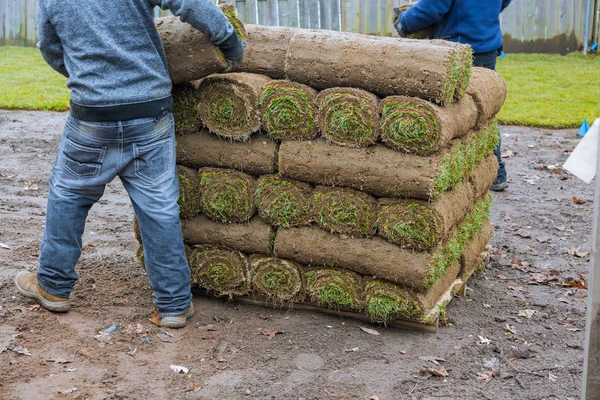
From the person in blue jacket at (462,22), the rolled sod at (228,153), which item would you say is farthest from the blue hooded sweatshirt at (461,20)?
the rolled sod at (228,153)

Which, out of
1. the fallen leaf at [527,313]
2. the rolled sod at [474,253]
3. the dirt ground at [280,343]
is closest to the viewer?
the dirt ground at [280,343]

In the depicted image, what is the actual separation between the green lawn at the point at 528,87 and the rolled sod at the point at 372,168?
23.8ft

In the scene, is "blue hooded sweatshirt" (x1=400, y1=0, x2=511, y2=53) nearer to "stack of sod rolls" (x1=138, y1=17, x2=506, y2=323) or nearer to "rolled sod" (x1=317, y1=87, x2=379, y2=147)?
"stack of sod rolls" (x1=138, y1=17, x2=506, y2=323)

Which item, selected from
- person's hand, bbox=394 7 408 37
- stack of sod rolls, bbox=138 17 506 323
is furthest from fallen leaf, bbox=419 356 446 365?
person's hand, bbox=394 7 408 37

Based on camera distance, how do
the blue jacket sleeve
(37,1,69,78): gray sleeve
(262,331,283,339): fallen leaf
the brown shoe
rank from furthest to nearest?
1. the blue jacket sleeve
2. the brown shoe
3. (262,331,283,339): fallen leaf
4. (37,1,69,78): gray sleeve

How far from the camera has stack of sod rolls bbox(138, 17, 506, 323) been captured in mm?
4863

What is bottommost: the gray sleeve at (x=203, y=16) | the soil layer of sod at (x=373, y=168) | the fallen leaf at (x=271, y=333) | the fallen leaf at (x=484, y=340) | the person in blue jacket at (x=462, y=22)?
Result: the fallen leaf at (x=484, y=340)

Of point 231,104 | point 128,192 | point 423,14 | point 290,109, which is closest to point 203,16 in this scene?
point 231,104

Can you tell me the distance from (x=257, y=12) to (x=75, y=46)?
514 inches

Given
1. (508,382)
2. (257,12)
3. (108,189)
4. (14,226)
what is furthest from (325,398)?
(257,12)

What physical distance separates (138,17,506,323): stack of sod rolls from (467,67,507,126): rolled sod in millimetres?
158

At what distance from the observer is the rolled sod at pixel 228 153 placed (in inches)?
204

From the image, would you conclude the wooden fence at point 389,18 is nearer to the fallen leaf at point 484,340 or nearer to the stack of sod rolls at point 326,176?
the stack of sod rolls at point 326,176

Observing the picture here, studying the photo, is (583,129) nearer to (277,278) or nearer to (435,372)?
(277,278)
